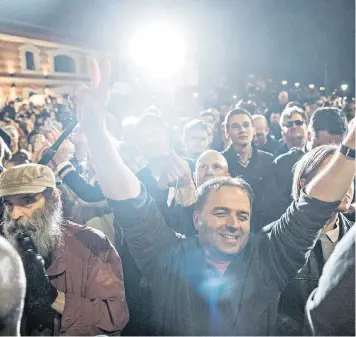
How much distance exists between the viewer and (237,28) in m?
19.6

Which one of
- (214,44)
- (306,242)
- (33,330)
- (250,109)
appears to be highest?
(214,44)

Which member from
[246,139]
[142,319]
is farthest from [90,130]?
[246,139]

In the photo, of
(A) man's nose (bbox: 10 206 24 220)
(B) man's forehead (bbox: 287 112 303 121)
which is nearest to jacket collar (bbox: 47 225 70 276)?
(A) man's nose (bbox: 10 206 24 220)

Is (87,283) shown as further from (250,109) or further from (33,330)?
(250,109)

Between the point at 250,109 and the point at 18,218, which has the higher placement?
the point at 250,109

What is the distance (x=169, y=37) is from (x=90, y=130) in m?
6.66

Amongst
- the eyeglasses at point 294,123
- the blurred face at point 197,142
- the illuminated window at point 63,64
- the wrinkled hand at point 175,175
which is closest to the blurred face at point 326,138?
the wrinkled hand at point 175,175

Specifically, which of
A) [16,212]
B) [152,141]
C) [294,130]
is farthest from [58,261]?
[294,130]

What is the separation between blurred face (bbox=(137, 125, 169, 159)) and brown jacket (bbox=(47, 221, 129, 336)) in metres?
1.45

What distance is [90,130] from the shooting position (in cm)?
176

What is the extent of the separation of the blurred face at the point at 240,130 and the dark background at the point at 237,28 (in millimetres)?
2034

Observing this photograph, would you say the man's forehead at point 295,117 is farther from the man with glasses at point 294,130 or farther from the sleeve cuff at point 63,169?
the sleeve cuff at point 63,169

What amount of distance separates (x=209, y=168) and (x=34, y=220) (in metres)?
1.36

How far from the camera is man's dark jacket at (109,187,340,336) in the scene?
5.92ft
